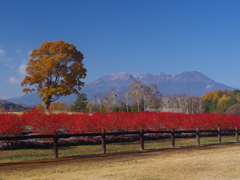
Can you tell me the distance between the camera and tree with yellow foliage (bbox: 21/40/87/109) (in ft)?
149

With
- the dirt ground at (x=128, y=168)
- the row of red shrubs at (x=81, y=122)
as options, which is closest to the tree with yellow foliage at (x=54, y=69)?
the row of red shrubs at (x=81, y=122)

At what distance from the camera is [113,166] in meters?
12.1

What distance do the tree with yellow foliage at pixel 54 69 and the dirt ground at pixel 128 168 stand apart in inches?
1269

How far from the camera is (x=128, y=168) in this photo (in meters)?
11.7

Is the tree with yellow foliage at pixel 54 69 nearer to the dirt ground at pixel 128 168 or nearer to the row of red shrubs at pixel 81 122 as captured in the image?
the row of red shrubs at pixel 81 122

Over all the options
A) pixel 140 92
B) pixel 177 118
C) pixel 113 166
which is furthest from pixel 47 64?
pixel 140 92

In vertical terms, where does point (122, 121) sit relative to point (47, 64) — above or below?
below

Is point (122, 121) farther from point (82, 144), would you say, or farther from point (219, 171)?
point (219, 171)

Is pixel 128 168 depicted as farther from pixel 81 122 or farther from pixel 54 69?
pixel 54 69

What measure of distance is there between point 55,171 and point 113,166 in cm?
242

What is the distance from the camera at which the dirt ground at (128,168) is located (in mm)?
10352

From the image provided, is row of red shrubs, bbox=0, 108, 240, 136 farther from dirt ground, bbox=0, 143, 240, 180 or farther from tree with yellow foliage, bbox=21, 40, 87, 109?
tree with yellow foliage, bbox=21, 40, 87, 109

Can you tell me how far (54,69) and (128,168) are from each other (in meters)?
35.8

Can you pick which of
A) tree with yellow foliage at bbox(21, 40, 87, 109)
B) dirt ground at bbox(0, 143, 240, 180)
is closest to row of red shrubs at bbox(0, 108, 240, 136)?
dirt ground at bbox(0, 143, 240, 180)
